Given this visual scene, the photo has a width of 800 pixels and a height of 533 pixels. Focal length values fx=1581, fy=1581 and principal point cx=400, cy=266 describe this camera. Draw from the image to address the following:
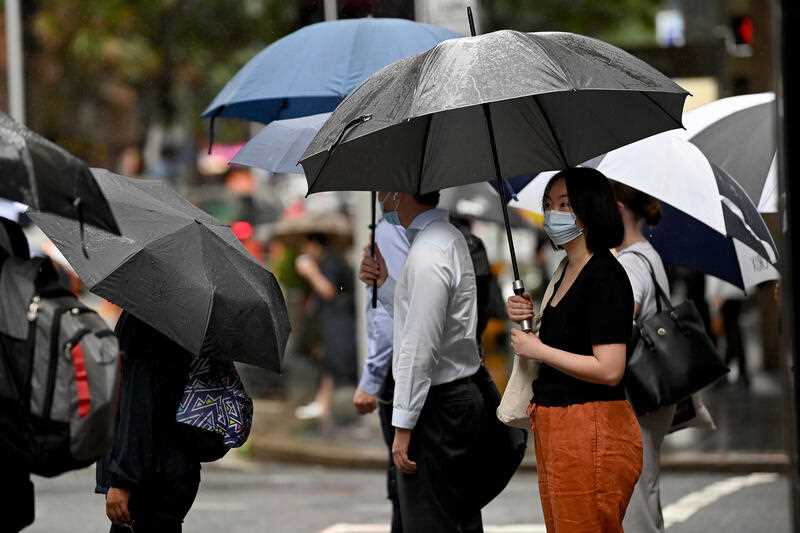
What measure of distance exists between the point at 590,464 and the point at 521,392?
19.7 inches

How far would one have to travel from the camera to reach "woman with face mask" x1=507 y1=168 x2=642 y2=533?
207 inches

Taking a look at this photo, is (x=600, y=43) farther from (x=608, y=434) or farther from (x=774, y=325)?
(x=774, y=325)

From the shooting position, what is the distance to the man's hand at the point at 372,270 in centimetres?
682

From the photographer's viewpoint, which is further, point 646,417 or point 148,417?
point 646,417

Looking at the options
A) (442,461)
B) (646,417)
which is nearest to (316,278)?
(646,417)

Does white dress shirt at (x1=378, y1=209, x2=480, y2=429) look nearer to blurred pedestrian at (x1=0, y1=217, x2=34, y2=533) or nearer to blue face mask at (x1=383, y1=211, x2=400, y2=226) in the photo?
blue face mask at (x1=383, y1=211, x2=400, y2=226)

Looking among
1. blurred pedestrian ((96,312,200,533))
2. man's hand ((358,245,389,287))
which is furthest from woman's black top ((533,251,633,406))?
man's hand ((358,245,389,287))

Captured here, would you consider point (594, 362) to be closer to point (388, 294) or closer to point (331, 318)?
point (388, 294)

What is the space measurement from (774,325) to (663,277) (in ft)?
42.4

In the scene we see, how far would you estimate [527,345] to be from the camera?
17.5ft

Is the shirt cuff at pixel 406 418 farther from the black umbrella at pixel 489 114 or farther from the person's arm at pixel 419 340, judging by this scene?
the black umbrella at pixel 489 114

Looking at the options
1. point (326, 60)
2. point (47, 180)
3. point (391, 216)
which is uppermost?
point (47, 180)

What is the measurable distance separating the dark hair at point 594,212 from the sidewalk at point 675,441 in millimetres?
7778

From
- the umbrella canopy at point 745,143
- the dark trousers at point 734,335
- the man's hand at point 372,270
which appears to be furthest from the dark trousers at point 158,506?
the dark trousers at point 734,335
